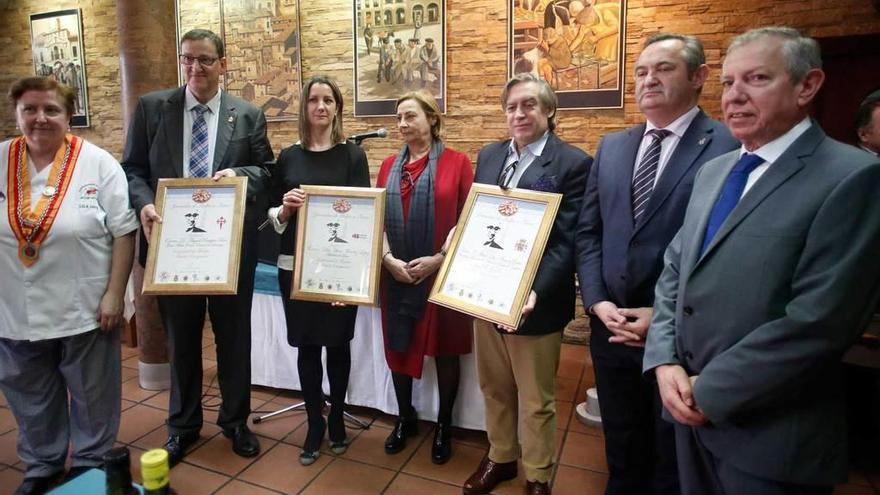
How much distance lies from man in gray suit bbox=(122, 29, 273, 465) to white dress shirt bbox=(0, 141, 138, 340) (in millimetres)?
161

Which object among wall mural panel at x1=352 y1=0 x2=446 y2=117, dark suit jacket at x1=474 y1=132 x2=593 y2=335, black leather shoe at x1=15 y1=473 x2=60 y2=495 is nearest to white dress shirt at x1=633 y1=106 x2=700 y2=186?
dark suit jacket at x1=474 y1=132 x2=593 y2=335

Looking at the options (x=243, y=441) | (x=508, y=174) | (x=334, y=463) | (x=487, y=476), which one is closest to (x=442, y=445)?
(x=487, y=476)

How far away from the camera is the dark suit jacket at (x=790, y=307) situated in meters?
1.03

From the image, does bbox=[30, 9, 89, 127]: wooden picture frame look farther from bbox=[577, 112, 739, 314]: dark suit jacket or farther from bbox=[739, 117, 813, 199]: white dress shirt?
bbox=[739, 117, 813, 199]: white dress shirt

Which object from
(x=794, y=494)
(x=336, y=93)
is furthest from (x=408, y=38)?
(x=794, y=494)

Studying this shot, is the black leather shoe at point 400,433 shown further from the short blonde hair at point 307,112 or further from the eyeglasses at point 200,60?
the eyeglasses at point 200,60

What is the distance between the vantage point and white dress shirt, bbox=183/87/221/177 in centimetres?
231

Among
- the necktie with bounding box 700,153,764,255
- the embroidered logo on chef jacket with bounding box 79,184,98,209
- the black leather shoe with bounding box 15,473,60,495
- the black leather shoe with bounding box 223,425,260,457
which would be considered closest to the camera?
the necktie with bounding box 700,153,764,255

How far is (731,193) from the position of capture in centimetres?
127

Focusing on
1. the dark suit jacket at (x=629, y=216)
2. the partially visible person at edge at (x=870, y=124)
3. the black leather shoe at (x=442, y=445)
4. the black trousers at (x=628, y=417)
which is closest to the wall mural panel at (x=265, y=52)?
the black leather shoe at (x=442, y=445)

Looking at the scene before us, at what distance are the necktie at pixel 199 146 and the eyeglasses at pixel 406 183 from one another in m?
0.89

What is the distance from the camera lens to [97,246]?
209cm

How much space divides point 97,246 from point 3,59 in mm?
5866

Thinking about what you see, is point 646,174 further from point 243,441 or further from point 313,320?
point 243,441
